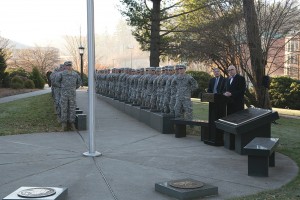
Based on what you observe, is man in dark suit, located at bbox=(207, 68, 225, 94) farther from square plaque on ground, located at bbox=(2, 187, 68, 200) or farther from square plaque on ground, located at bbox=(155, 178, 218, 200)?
square plaque on ground, located at bbox=(2, 187, 68, 200)

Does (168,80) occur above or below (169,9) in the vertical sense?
below

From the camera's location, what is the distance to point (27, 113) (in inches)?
652

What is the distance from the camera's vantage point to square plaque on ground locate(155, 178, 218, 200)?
5.56 meters

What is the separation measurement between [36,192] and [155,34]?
800 inches

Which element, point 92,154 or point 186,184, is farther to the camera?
point 92,154

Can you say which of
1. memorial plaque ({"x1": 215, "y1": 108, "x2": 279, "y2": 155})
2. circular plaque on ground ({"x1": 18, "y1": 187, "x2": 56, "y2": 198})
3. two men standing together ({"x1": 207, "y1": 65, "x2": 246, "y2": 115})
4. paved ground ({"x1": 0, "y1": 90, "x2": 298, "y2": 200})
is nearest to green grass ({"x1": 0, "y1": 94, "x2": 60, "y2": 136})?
paved ground ({"x1": 0, "y1": 90, "x2": 298, "y2": 200})

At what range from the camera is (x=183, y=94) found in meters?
12.0

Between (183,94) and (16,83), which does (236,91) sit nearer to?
(183,94)

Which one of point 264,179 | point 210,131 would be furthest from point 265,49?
point 264,179

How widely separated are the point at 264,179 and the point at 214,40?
1238cm

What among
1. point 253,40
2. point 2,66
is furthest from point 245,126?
point 2,66

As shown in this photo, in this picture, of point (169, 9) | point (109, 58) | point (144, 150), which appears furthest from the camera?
point (109, 58)

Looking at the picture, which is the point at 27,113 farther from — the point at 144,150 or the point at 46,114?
the point at 144,150

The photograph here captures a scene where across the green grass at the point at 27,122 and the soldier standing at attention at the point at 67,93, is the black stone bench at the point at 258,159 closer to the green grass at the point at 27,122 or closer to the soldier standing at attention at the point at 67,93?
the soldier standing at attention at the point at 67,93
